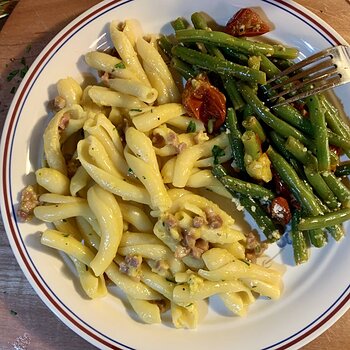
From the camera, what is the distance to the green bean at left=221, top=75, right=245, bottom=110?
94.6 inches

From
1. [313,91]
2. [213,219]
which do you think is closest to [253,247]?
[213,219]

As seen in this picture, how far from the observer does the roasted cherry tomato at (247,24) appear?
242cm

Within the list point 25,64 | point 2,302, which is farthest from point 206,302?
point 25,64

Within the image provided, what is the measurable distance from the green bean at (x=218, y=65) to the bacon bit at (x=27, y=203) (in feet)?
2.96

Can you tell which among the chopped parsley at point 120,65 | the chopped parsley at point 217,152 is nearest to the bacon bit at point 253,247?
the chopped parsley at point 217,152

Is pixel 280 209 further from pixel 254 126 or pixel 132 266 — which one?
pixel 132 266

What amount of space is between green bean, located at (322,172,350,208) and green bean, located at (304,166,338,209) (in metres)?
0.02

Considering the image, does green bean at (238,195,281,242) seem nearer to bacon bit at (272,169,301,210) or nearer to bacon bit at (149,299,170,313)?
bacon bit at (272,169,301,210)

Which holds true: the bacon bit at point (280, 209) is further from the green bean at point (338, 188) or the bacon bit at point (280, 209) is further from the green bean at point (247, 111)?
the green bean at point (247, 111)

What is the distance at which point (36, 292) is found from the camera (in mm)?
2590

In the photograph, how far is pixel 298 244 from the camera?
8.05 ft

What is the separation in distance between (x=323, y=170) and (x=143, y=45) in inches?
37.2

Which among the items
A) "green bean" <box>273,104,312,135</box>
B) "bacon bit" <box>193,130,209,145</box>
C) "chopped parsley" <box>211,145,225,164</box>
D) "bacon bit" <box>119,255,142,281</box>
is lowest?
"bacon bit" <box>119,255,142,281</box>

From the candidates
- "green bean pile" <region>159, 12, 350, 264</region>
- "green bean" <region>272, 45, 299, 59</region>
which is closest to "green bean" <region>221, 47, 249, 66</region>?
"green bean pile" <region>159, 12, 350, 264</region>
